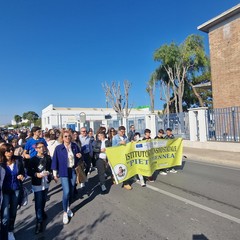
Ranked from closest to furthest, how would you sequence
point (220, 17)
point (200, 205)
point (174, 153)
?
point (200, 205), point (174, 153), point (220, 17)

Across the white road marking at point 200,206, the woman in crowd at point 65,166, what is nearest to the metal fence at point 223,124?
the white road marking at point 200,206

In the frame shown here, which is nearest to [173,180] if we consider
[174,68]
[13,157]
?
[13,157]

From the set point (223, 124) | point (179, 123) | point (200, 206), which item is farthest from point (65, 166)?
point (179, 123)

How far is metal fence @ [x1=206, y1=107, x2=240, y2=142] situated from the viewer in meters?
12.8

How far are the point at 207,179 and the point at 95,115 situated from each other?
1717 inches

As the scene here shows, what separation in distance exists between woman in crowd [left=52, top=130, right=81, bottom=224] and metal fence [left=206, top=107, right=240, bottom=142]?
10617 mm

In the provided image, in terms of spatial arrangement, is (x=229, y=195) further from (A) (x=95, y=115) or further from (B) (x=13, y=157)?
(A) (x=95, y=115)

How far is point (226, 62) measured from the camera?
17453 mm

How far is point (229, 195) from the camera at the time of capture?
5.53 meters

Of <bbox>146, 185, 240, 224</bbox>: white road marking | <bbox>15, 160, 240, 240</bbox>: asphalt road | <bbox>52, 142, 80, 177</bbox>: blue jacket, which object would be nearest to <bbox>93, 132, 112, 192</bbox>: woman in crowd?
<bbox>15, 160, 240, 240</bbox>: asphalt road

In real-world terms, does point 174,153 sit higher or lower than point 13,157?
lower

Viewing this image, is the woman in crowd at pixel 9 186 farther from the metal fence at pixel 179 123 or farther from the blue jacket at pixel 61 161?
the metal fence at pixel 179 123

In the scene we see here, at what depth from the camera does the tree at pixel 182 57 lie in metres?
29.1

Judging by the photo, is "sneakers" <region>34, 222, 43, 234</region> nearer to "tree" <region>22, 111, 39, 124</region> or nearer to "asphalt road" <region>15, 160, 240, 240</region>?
"asphalt road" <region>15, 160, 240, 240</region>
